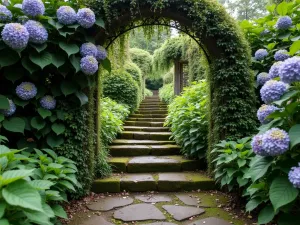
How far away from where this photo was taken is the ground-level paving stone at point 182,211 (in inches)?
109

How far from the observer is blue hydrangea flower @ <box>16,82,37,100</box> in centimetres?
262

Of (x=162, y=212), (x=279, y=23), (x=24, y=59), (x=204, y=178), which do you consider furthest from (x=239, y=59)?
(x=24, y=59)

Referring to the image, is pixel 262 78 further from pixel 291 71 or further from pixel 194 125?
pixel 291 71

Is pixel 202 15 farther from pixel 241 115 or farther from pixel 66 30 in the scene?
pixel 66 30

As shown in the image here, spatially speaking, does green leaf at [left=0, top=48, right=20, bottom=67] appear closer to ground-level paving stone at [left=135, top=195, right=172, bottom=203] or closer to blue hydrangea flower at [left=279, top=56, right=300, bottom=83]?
ground-level paving stone at [left=135, top=195, right=172, bottom=203]

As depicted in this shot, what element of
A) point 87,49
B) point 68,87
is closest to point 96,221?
point 68,87

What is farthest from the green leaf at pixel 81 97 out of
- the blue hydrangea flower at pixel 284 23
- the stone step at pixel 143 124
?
the stone step at pixel 143 124

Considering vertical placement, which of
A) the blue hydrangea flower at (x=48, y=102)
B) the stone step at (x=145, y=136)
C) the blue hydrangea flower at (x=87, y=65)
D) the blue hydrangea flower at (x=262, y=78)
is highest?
the blue hydrangea flower at (x=87, y=65)

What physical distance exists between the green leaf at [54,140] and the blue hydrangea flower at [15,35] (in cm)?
97

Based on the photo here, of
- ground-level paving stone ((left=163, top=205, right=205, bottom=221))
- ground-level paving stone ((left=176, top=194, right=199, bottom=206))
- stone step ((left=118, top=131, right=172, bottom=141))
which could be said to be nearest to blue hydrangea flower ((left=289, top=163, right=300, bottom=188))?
ground-level paving stone ((left=163, top=205, right=205, bottom=221))

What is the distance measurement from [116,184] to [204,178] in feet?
3.97

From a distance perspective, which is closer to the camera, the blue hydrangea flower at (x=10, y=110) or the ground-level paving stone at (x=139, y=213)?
the blue hydrangea flower at (x=10, y=110)

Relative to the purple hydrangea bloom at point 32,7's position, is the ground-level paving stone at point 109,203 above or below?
below

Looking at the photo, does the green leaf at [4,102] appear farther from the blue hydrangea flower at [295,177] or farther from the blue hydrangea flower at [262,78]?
the blue hydrangea flower at [262,78]
